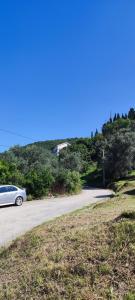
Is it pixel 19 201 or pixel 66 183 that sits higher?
pixel 66 183

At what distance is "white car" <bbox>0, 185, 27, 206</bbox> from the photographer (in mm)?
21672

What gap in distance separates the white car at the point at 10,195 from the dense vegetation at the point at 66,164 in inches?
197

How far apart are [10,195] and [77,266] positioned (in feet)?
54.9

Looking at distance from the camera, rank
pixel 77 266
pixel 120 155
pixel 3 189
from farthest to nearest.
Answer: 1. pixel 120 155
2. pixel 3 189
3. pixel 77 266

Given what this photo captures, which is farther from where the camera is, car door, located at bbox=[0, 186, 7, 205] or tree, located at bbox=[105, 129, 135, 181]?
tree, located at bbox=[105, 129, 135, 181]

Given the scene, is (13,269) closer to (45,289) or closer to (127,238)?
(45,289)

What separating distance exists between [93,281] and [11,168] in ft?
77.9

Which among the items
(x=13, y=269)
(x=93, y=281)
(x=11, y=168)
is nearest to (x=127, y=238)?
(x=93, y=281)

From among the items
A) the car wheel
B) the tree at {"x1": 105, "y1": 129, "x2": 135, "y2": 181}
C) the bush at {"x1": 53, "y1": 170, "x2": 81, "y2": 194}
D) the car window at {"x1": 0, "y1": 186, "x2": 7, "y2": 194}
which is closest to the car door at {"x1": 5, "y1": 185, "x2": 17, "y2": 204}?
the car window at {"x1": 0, "y1": 186, "x2": 7, "y2": 194}

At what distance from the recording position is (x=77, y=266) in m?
5.71

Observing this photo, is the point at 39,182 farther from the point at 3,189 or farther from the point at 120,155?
the point at 120,155

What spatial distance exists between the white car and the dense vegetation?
197 inches

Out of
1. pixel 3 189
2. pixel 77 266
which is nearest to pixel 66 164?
pixel 3 189

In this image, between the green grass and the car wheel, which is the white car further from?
the green grass
